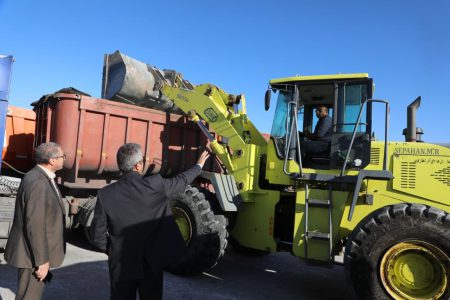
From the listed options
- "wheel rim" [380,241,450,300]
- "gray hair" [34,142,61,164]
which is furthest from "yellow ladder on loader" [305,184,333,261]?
"gray hair" [34,142,61,164]

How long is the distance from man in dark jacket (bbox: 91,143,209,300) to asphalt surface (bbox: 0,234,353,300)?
1.94 meters

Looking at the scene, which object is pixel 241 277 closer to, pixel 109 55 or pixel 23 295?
pixel 23 295

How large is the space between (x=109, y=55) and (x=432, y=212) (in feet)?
19.0

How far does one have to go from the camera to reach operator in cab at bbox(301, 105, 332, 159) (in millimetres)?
5691

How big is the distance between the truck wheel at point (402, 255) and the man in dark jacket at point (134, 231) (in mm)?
2476

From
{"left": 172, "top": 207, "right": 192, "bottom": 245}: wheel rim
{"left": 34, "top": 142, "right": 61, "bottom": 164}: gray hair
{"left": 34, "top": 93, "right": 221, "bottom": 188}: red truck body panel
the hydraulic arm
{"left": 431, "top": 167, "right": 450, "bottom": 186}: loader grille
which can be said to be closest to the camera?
{"left": 34, "top": 142, "right": 61, "bottom": 164}: gray hair

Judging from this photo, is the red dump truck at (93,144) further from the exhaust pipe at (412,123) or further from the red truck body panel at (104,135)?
the exhaust pipe at (412,123)

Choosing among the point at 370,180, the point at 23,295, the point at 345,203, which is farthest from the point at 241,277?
the point at 23,295

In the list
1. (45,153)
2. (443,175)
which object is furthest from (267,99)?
(45,153)

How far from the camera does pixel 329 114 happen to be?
5992mm

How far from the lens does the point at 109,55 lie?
740cm

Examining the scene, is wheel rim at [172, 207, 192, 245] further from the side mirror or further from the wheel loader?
the side mirror

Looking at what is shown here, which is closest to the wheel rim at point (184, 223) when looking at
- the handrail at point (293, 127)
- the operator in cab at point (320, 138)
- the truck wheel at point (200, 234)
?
the truck wheel at point (200, 234)

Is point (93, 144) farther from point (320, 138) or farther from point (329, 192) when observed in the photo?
point (329, 192)
